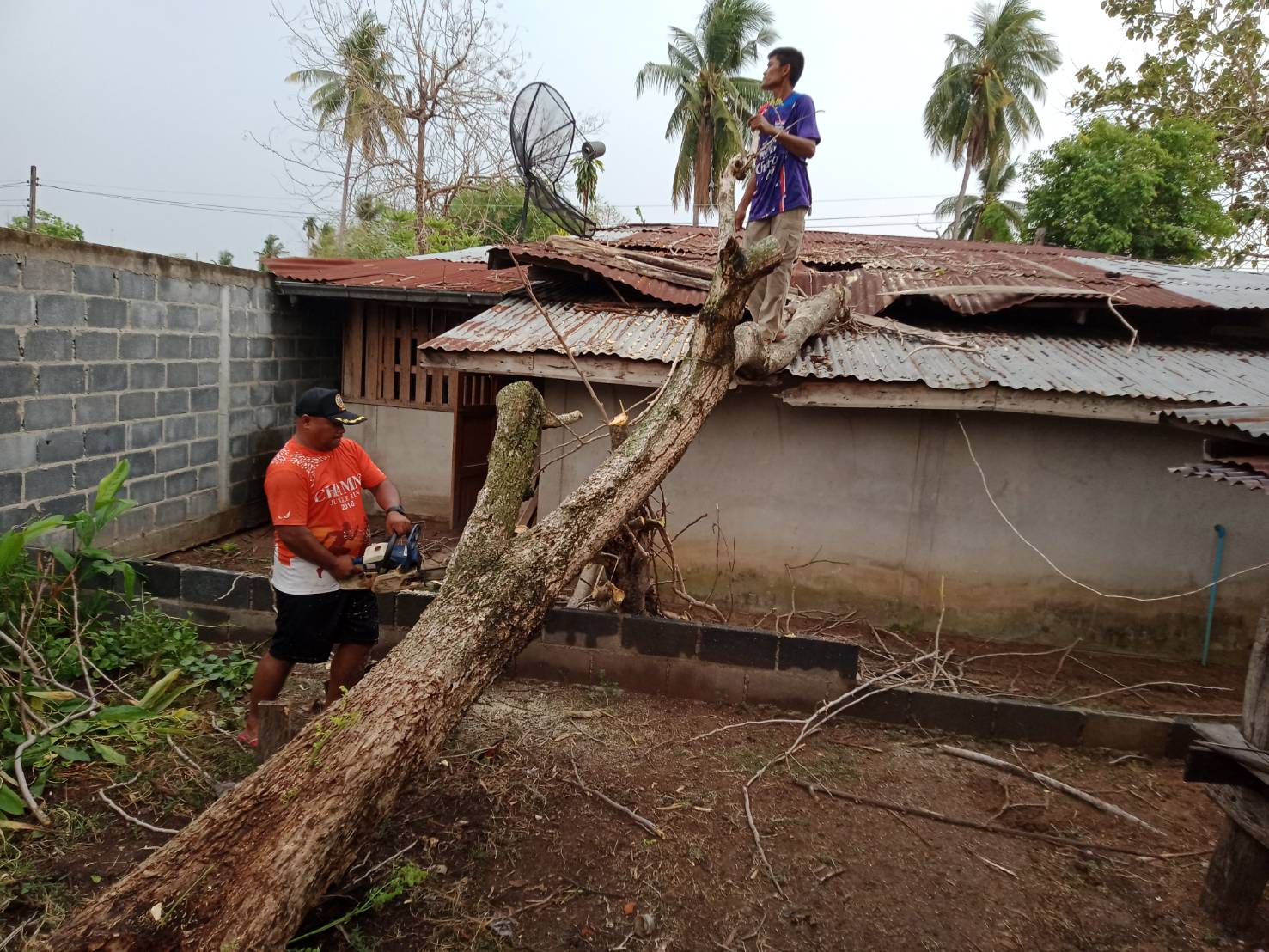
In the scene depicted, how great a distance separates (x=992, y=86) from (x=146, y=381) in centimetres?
2629

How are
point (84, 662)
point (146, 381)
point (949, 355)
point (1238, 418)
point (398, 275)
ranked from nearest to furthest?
point (1238, 418)
point (84, 662)
point (949, 355)
point (146, 381)
point (398, 275)

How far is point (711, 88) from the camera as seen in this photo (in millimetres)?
25156

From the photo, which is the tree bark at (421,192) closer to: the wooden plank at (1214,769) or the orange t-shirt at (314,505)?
the orange t-shirt at (314,505)

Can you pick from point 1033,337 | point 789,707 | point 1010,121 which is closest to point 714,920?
point 789,707

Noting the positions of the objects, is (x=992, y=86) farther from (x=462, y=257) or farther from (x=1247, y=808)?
(x=1247, y=808)

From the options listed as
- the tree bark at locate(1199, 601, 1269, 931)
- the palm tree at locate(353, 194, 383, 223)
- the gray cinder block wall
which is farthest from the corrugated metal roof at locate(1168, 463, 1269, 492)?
the palm tree at locate(353, 194, 383, 223)

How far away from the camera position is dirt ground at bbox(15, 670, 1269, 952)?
9.68 ft

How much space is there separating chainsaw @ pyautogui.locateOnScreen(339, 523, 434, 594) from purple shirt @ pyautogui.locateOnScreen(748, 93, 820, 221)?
3.30 meters

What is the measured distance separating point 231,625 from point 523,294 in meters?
3.78

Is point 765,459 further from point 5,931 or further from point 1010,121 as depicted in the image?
point 1010,121

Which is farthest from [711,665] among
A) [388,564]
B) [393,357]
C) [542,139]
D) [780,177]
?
[393,357]

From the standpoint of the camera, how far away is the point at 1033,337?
257 inches

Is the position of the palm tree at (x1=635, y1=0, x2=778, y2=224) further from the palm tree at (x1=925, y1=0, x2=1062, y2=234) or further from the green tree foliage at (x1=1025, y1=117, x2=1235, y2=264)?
the green tree foliage at (x1=1025, y1=117, x2=1235, y2=264)

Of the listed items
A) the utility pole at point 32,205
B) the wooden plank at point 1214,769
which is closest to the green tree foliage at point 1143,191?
the wooden plank at point 1214,769
